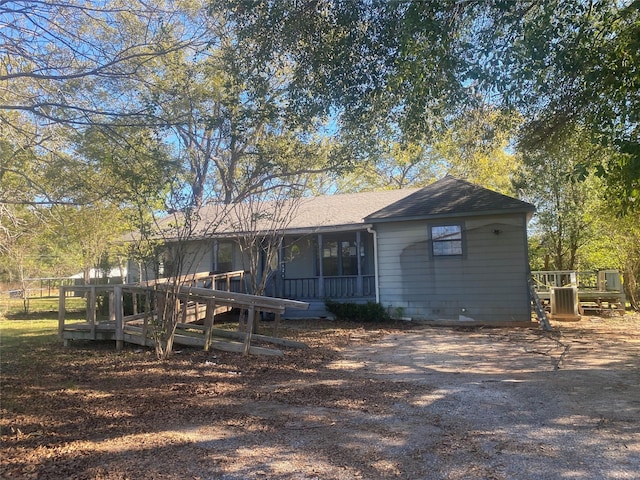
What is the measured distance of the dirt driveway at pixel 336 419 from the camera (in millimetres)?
3236

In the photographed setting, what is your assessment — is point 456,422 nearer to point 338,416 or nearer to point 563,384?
point 338,416

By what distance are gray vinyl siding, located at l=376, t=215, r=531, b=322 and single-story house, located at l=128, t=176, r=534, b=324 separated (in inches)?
0.9

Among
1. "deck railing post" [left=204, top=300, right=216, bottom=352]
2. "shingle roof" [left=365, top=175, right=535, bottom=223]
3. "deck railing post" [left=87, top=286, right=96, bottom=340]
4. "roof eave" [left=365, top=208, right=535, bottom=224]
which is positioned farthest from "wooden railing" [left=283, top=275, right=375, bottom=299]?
"deck railing post" [left=87, top=286, right=96, bottom=340]

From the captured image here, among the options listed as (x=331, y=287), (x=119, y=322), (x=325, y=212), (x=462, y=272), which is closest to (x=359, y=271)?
(x=331, y=287)

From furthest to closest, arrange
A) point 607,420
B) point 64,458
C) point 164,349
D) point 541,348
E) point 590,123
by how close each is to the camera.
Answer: point 541,348, point 164,349, point 590,123, point 607,420, point 64,458

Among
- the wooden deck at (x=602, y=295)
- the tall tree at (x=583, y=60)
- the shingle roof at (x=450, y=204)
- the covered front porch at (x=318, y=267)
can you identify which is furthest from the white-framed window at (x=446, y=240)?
the tall tree at (x=583, y=60)

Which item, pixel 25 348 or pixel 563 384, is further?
pixel 25 348

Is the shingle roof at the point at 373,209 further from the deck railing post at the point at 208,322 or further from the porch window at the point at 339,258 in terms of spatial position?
the deck railing post at the point at 208,322

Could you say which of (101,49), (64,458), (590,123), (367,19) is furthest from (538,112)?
(64,458)

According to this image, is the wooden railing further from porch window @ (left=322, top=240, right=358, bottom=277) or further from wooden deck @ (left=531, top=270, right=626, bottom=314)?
wooden deck @ (left=531, top=270, right=626, bottom=314)

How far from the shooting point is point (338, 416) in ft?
14.5

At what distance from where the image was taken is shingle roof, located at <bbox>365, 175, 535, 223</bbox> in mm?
11477

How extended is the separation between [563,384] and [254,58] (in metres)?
5.98

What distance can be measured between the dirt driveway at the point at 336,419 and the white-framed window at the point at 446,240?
4.80 metres
